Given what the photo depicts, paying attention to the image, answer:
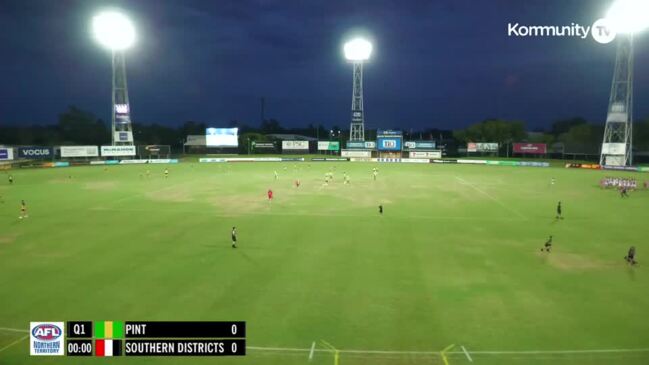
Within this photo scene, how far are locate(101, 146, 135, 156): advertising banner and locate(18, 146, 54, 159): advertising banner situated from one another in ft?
34.0

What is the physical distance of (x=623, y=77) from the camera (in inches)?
3118

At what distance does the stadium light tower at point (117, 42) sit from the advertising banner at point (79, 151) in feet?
15.4

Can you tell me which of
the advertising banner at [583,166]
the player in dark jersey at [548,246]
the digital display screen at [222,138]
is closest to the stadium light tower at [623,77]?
the advertising banner at [583,166]

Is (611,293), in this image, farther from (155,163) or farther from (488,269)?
(155,163)

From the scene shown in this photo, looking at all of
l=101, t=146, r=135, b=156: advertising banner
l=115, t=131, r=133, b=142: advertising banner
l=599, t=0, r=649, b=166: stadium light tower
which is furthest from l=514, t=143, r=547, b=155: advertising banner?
l=115, t=131, r=133, b=142: advertising banner

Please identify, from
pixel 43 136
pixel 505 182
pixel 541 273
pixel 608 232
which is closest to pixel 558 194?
pixel 505 182

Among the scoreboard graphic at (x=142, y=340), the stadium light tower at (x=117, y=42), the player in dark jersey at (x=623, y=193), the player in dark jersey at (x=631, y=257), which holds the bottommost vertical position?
the scoreboard graphic at (x=142, y=340)

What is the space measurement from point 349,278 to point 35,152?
94.4m

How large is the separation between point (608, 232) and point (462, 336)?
68.1 feet

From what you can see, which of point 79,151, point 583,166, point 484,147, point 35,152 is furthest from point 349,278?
point 484,147

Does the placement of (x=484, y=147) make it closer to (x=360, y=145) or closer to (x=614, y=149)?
(x=360, y=145)

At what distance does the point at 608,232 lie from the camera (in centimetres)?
2795

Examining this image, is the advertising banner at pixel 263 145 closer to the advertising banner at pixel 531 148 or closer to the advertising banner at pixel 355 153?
the advertising banner at pixel 355 153

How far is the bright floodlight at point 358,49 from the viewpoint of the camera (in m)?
102
